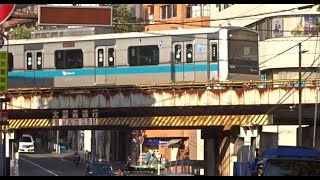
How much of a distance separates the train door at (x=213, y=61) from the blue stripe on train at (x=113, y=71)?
6cm

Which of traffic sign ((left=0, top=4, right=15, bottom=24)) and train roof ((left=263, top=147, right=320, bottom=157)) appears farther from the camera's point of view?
traffic sign ((left=0, top=4, right=15, bottom=24))

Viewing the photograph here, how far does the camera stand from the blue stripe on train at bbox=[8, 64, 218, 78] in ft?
136

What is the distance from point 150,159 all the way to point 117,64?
106 feet

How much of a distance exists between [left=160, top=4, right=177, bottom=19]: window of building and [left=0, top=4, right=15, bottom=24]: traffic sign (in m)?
61.2

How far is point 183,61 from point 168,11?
160ft

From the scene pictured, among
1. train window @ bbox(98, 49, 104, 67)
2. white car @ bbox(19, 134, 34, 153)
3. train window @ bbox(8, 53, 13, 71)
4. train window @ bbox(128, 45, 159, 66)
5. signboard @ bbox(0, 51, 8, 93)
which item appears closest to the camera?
signboard @ bbox(0, 51, 8, 93)

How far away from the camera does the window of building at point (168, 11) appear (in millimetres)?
88125

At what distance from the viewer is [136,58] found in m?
42.8

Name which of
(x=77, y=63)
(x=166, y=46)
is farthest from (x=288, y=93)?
(x=77, y=63)

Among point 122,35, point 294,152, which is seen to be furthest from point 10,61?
point 294,152

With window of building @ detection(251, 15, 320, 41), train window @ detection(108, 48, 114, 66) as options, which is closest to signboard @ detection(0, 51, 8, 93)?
train window @ detection(108, 48, 114, 66)

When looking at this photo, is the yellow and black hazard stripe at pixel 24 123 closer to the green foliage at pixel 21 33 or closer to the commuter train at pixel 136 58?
the commuter train at pixel 136 58

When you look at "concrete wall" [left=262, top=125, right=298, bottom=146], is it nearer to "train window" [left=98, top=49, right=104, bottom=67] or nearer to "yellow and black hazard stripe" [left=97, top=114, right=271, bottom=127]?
"yellow and black hazard stripe" [left=97, top=114, right=271, bottom=127]

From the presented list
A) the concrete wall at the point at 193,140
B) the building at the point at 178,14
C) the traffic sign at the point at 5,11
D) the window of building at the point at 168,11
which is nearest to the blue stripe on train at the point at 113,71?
the traffic sign at the point at 5,11
